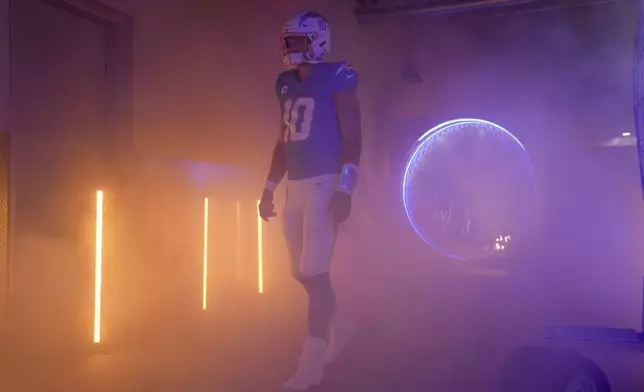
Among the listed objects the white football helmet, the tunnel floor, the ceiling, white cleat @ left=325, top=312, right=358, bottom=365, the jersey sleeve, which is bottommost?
the tunnel floor

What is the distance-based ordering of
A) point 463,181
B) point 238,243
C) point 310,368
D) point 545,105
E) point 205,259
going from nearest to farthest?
point 310,368
point 205,259
point 238,243
point 463,181
point 545,105

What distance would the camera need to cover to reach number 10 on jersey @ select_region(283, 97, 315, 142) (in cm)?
224

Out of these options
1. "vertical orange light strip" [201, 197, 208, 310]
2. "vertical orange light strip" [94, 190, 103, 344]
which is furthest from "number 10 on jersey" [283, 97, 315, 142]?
"vertical orange light strip" [201, 197, 208, 310]

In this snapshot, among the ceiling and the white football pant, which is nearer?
the white football pant

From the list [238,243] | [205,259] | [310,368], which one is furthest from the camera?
[238,243]

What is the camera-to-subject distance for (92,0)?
2.69m

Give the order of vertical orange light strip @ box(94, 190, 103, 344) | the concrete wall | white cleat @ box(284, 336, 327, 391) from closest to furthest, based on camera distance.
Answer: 1. white cleat @ box(284, 336, 327, 391)
2. vertical orange light strip @ box(94, 190, 103, 344)
3. the concrete wall

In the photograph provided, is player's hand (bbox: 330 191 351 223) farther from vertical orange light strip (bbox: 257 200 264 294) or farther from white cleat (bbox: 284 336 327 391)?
vertical orange light strip (bbox: 257 200 264 294)

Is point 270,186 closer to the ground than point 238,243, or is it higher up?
higher up

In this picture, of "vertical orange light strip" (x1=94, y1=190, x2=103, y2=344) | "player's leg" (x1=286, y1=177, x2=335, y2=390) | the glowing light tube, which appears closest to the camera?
"player's leg" (x1=286, y1=177, x2=335, y2=390)

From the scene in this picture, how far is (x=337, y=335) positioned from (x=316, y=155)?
2.12 feet

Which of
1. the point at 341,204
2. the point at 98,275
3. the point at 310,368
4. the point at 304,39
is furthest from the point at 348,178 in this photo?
the point at 98,275

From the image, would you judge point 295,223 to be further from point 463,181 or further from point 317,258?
point 463,181

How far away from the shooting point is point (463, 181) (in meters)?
4.23
